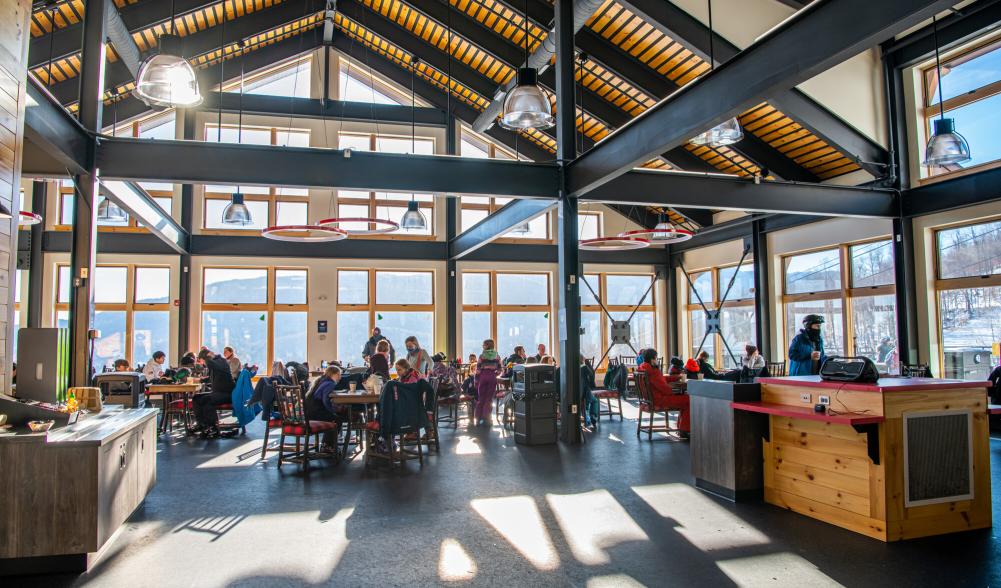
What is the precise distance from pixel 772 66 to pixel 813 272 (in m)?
8.51

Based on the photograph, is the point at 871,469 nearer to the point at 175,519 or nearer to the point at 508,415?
the point at 175,519

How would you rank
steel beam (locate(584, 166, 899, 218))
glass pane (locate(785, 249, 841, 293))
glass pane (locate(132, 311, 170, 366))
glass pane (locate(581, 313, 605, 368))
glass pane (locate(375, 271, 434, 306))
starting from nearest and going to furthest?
steel beam (locate(584, 166, 899, 218)), glass pane (locate(785, 249, 841, 293)), glass pane (locate(132, 311, 170, 366)), glass pane (locate(375, 271, 434, 306)), glass pane (locate(581, 313, 605, 368))

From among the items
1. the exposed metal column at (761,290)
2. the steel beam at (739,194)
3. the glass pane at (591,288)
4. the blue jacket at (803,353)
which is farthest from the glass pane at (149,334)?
the exposed metal column at (761,290)

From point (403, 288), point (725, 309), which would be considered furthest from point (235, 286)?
point (725, 309)

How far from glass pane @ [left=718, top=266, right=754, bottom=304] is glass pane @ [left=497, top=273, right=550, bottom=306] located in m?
4.12

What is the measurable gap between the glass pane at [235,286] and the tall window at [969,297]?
12695 millimetres

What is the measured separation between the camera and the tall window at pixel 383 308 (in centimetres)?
1400

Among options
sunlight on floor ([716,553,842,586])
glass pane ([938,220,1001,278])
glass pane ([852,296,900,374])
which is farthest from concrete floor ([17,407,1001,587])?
glass pane ([852,296,900,374])

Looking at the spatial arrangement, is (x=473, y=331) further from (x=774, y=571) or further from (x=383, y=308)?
(x=774, y=571)

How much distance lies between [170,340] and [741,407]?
40.0 feet

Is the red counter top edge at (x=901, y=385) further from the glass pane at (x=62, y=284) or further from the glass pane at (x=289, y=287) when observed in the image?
the glass pane at (x=62, y=284)

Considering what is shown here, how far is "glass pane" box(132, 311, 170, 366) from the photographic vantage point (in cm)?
1307

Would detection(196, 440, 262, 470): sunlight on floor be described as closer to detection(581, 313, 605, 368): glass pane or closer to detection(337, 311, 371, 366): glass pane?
detection(337, 311, 371, 366): glass pane

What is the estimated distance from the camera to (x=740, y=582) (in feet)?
10.9
